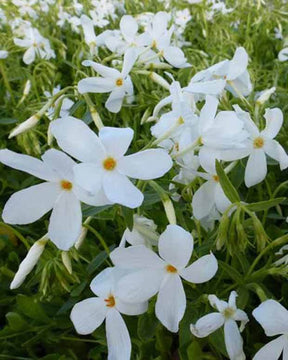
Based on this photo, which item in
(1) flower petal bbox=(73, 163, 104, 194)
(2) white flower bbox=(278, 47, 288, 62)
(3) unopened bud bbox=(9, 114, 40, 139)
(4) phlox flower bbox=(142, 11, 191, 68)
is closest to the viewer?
(1) flower petal bbox=(73, 163, 104, 194)

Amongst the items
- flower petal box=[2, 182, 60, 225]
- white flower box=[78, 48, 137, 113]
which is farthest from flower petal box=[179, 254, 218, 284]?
white flower box=[78, 48, 137, 113]

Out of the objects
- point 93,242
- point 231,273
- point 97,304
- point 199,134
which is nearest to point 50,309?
point 93,242

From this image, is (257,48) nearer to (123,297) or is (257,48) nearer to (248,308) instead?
(248,308)

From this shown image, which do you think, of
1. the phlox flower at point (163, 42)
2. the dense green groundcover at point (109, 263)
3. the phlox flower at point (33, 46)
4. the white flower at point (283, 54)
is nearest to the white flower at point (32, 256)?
the dense green groundcover at point (109, 263)

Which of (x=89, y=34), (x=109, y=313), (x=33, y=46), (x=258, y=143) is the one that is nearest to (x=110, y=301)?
(x=109, y=313)

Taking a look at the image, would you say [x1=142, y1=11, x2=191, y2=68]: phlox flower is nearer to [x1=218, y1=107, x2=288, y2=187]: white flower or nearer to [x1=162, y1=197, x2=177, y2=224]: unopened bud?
[x1=218, y1=107, x2=288, y2=187]: white flower
